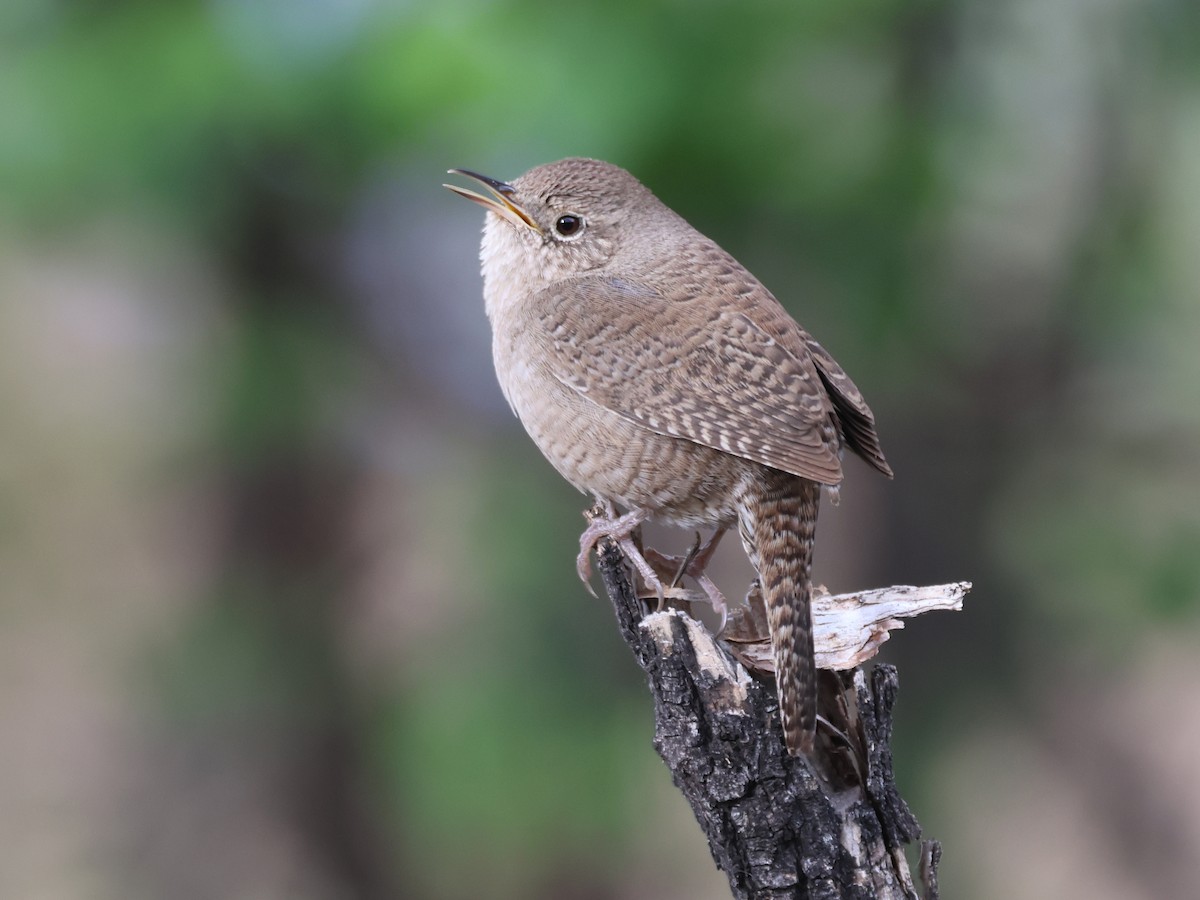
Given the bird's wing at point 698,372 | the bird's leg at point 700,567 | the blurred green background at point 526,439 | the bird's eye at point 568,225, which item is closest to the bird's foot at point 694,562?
the bird's leg at point 700,567

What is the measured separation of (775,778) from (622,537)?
78 cm

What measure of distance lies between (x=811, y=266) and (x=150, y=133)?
96.4 inches

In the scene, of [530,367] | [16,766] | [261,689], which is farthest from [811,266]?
[16,766]

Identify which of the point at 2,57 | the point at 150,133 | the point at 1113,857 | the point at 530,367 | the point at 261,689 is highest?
the point at 2,57

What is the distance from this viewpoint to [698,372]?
3.19 m

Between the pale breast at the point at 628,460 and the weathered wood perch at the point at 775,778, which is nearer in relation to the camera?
the weathered wood perch at the point at 775,778

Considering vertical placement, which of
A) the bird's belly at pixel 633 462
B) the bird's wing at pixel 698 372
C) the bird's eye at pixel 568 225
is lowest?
the bird's belly at pixel 633 462

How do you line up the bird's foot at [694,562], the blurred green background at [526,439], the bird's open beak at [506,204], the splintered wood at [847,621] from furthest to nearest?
the blurred green background at [526,439]
the bird's open beak at [506,204]
the bird's foot at [694,562]
the splintered wood at [847,621]

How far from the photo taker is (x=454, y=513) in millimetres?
5441

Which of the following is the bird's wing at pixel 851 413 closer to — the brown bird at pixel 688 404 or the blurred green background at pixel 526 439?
the brown bird at pixel 688 404

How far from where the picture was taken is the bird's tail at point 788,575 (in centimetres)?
264

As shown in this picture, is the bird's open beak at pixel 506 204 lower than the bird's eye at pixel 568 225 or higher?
higher

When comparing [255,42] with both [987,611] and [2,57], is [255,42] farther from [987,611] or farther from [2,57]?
[987,611]

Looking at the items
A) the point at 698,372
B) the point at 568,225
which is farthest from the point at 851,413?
the point at 568,225
